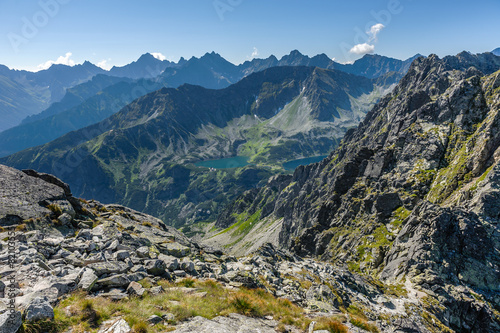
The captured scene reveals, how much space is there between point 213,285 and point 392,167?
8312 cm

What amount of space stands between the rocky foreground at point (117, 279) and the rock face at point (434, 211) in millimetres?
4082

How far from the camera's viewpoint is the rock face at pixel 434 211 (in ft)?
124

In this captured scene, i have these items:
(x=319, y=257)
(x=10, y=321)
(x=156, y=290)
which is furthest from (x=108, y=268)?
(x=319, y=257)

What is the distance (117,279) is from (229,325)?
22.1 feet

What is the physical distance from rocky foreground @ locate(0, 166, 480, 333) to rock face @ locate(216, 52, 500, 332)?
161 inches

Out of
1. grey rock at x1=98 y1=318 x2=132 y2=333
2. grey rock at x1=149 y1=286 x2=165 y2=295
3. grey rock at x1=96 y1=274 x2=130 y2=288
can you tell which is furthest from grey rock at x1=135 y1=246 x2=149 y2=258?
grey rock at x1=98 y1=318 x2=132 y2=333

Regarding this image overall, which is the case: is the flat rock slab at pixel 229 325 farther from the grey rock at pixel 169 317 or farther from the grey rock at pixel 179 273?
the grey rock at pixel 179 273

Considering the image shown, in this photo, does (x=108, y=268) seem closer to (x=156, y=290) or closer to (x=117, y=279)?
(x=117, y=279)

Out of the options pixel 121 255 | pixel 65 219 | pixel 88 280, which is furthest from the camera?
pixel 65 219

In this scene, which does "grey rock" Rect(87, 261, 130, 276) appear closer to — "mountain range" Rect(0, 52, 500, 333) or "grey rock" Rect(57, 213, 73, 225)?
"mountain range" Rect(0, 52, 500, 333)

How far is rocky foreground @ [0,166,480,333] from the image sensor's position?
37.7 ft

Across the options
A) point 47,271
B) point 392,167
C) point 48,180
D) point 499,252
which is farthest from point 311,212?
point 47,271

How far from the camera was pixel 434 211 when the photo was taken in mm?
47969

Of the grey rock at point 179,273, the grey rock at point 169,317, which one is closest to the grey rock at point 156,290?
the grey rock at point 169,317
